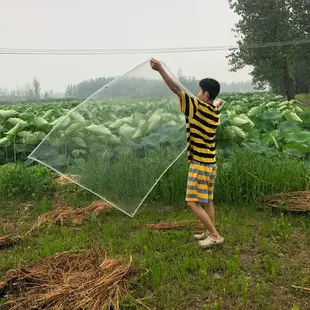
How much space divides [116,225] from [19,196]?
1.62 meters

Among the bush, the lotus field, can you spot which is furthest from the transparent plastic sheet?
the bush

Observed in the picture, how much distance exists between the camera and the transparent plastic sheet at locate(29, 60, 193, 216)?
Result: 12.9 feet

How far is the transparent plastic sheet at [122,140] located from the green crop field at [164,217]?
0.03ft

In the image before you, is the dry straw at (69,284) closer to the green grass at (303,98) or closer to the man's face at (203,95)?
the man's face at (203,95)

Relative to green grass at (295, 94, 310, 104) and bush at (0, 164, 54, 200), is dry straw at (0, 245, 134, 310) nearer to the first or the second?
bush at (0, 164, 54, 200)

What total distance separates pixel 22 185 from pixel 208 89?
288 cm

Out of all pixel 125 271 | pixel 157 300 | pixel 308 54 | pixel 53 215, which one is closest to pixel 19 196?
pixel 53 215

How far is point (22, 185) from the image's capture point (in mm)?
5254

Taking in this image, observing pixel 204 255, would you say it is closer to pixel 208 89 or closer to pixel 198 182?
pixel 198 182

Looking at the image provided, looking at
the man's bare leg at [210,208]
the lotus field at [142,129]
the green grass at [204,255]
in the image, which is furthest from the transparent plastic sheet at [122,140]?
the man's bare leg at [210,208]

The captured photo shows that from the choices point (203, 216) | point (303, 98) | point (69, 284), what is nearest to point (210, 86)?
point (203, 216)

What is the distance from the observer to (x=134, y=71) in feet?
12.7

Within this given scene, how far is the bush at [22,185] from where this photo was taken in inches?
206

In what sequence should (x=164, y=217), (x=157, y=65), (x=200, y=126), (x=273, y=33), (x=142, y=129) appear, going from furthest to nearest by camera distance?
(x=273, y=33) < (x=164, y=217) < (x=142, y=129) < (x=200, y=126) < (x=157, y=65)
